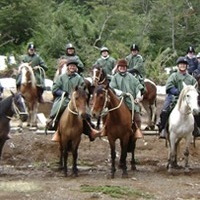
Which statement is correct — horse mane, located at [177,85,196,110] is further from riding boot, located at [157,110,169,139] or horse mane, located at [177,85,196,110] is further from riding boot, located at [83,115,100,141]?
riding boot, located at [83,115,100,141]

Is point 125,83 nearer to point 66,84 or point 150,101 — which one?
point 66,84

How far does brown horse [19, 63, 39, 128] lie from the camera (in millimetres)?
17203

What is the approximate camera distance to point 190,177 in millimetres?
12352

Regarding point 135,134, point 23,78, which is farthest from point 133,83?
point 23,78

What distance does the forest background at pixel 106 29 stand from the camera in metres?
28.8

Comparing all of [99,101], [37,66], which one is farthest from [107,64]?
[99,101]

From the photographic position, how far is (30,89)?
1758 cm

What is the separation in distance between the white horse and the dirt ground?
561 mm

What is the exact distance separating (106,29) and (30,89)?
15929mm

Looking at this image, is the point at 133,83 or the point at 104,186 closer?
the point at 104,186

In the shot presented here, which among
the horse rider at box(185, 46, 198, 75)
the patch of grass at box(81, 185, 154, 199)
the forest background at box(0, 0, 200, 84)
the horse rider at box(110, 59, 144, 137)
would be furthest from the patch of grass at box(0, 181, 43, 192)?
the forest background at box(0, 0, 200, 84)

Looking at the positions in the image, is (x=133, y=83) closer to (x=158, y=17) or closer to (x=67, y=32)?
(x=67, y=32)

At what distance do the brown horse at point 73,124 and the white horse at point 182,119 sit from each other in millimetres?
1906

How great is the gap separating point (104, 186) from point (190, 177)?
2.22 metres
